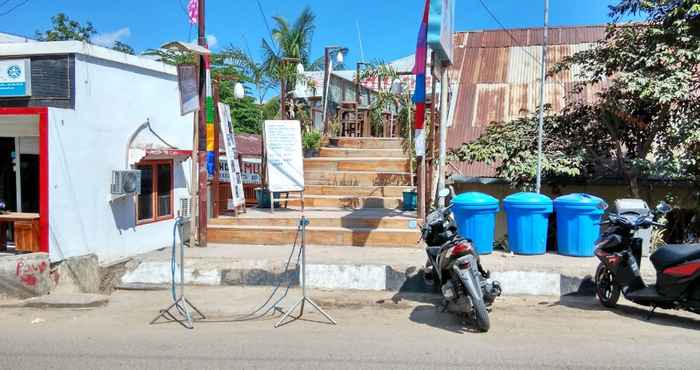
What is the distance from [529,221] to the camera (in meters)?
8.30

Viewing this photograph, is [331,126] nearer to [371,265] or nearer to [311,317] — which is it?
[371,265]

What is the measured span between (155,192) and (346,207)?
366 centimetres

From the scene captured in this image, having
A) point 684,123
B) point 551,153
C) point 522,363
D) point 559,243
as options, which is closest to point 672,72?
point 684,123

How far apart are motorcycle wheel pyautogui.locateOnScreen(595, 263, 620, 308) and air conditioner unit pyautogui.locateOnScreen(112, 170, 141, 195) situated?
6.95 meters

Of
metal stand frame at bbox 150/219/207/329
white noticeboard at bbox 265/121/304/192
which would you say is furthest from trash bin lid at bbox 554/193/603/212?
metal stand frame at bbox 150/219/207/329

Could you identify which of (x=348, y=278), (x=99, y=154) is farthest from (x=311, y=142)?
(x=348, y=278)

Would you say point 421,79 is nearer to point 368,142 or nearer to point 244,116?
point 368,142

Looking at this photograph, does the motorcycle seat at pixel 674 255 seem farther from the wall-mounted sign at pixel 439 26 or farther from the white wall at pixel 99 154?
the white wall at pixel 99 154

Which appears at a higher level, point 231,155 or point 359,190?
point 231,155

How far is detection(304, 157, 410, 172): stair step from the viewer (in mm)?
12703

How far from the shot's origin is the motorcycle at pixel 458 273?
562cm

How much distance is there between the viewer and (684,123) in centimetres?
939

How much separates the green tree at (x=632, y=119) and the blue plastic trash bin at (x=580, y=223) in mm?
1511

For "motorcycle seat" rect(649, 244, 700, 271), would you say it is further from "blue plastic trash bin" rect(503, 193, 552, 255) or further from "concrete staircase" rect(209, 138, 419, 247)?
"concrete staircase" rect(209, 138, 419, 247)
